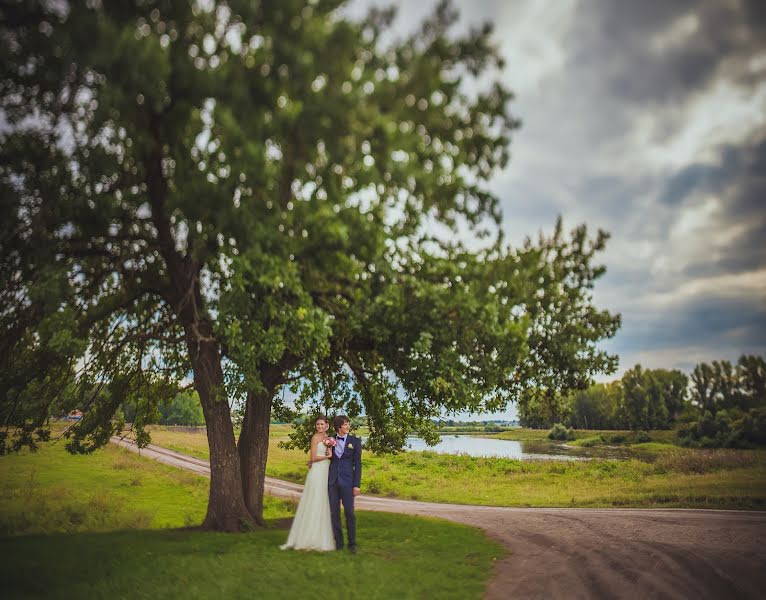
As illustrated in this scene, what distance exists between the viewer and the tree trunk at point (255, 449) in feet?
46.5

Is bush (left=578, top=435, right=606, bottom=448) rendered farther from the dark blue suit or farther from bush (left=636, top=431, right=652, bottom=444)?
the dark blue suit

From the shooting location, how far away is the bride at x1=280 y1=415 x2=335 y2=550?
10.6 m

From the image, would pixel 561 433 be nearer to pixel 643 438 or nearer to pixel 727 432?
pixel 643 438

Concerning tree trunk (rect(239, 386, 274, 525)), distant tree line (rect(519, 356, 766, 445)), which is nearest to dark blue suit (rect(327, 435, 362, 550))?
tree trunk (rect(239, 386, 274, 525))

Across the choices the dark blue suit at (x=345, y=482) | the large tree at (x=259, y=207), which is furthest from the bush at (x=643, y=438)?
the dark blue suit at (x=345, y=482)

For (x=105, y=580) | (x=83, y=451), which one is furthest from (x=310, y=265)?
(x=83, y=451)

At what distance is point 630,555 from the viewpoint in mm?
10750

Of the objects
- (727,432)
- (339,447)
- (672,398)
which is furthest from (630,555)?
(672,398)

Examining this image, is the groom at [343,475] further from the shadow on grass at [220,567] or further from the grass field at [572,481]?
the grass field at [572,481]

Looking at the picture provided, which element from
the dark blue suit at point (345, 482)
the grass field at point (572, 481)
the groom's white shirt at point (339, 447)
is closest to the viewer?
the dark blue suit at point (345, 482)

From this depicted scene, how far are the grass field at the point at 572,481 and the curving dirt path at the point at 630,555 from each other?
4.76 metres

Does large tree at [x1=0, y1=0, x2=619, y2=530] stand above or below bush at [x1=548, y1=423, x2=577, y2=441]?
above

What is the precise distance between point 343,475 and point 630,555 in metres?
6.82

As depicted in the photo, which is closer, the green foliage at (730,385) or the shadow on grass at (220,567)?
the shadow on grass at (220,567)
